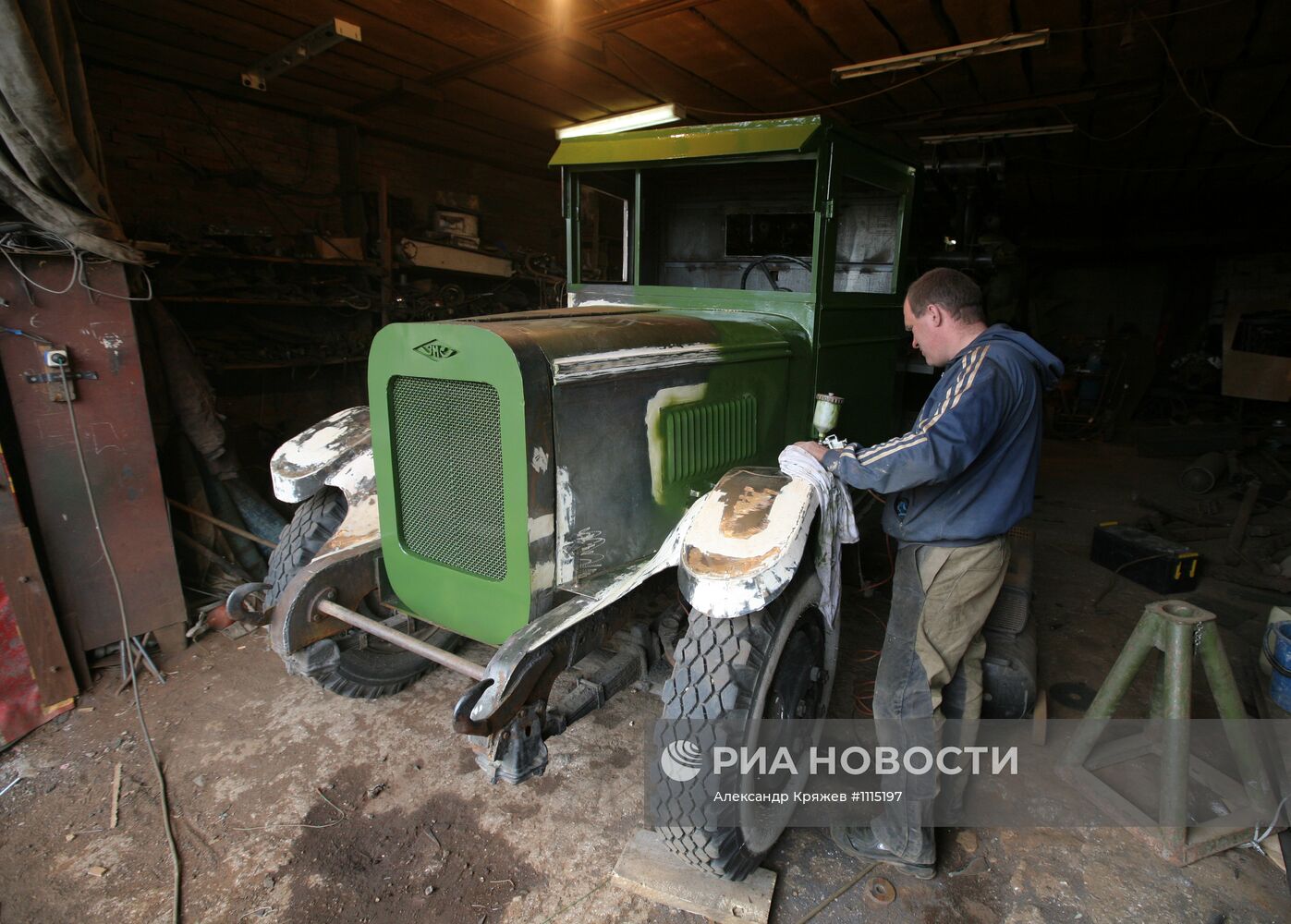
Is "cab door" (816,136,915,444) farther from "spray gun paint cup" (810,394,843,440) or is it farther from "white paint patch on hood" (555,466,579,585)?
"white paint patch on hood" (555,466,579,585)

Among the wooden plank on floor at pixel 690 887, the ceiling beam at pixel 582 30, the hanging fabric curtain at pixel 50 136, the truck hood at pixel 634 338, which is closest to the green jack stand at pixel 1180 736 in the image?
the wooden plank on floor at pixel 690 887

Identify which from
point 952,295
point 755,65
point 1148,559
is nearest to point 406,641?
point 952,295

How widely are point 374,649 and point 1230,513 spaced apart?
20.2 feet

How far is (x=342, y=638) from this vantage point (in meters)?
2.63

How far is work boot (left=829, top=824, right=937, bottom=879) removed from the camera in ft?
6.58

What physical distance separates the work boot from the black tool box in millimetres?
2750

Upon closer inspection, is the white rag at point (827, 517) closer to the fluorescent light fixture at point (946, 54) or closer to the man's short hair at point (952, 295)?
the man's short hair at point (952, 295)

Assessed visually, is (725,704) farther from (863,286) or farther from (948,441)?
(863,286)

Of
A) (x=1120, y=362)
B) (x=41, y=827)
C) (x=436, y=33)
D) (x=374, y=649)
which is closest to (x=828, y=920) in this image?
(x=374, y=649)

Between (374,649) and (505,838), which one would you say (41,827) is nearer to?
(374,649)

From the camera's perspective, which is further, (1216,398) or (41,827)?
(1216,398)

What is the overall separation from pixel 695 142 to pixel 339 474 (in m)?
1.85

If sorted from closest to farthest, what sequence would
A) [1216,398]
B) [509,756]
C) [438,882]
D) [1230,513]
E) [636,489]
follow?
1. [509,756]
2. [438,882]
3. [636,489]
4. [1230,513]
5. [1216,398]

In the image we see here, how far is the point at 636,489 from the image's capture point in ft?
6.98
